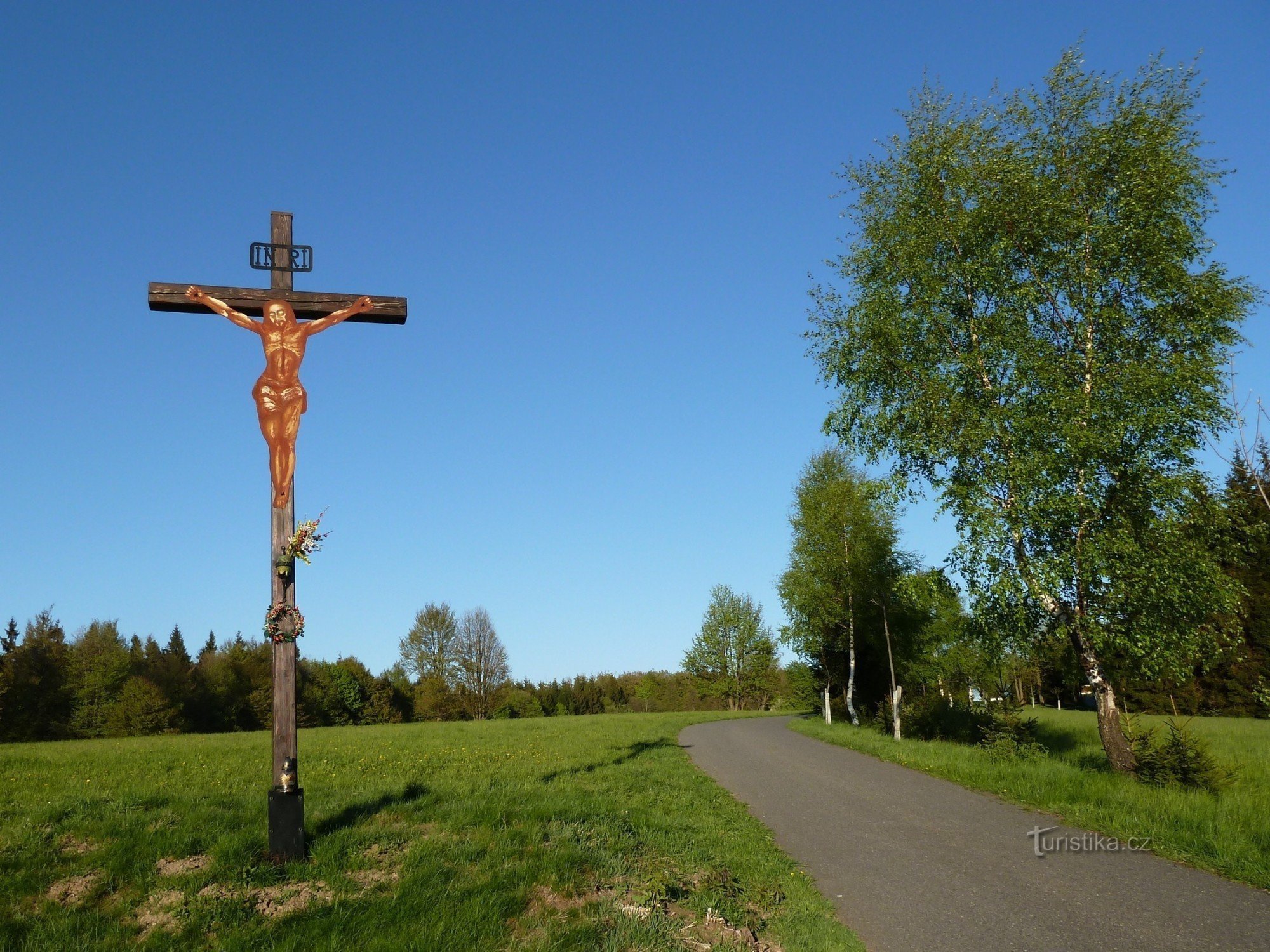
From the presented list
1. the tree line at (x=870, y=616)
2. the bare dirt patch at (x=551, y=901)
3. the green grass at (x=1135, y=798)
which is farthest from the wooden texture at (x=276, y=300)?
the tree line at (x=870, y=616)

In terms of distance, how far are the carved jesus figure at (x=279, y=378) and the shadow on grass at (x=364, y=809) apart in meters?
3.46

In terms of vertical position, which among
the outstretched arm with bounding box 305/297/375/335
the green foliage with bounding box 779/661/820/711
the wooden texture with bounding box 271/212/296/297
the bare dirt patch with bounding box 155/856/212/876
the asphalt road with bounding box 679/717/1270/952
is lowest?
the green foliage with bounding box 779/661/820/711

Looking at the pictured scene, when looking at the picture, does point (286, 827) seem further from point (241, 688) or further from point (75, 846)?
point (241, 688)

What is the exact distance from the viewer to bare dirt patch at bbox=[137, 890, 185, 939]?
223 inches

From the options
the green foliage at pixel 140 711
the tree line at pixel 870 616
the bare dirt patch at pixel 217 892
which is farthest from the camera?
the green foliage at pixel 140 711

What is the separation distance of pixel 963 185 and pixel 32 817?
18.8 meters

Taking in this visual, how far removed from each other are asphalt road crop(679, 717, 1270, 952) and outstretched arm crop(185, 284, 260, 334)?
27.3 ft

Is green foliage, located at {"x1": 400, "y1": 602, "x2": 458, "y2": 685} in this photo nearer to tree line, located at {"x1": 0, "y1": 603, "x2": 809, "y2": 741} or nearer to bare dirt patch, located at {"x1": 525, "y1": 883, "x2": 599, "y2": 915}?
tree line, located at {"x1": 0, "y1": 603, "x2": 809, "y2": 741}

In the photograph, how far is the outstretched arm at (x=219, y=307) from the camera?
830cm

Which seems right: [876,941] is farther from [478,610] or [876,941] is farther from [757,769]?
[478,610]

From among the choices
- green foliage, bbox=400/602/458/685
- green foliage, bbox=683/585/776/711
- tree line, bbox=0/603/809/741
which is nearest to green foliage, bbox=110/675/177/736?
tree line, bbox=0/603/809/741

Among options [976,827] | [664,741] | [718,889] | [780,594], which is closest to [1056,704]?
[780,594]

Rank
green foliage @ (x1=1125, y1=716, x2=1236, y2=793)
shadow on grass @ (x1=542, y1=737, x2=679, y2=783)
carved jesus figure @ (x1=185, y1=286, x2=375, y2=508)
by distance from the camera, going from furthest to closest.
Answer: shadow on grass @ (x1=542, y1=737, x2=679, y2=783)
green foliage @ (x1=1125, y1=716, x2=1236, y2=793)
carved jesus figure @ (x1=185, y1=286, x2=375, y2=508)

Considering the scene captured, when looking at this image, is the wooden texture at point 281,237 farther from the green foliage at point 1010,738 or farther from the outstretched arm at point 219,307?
the green foliage at point 1010,738
